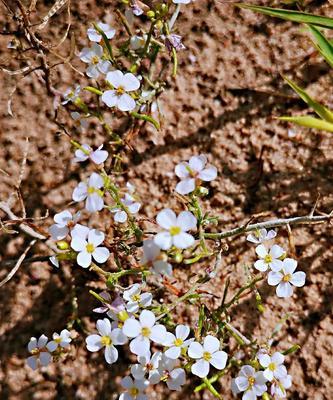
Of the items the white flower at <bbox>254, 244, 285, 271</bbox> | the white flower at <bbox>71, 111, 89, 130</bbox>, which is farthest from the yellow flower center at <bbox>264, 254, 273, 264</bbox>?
the white flower at <bbox>71, 111, 89, 130</bbox>

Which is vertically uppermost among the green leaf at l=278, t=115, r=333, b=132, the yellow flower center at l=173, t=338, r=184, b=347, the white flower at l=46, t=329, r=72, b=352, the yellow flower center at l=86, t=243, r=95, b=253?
the green leaf at l=278, t=115, r=333, b=132

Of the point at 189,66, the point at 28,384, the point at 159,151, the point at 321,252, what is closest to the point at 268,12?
the point at 189,66

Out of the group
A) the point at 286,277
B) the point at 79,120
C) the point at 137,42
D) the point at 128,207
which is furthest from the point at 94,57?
the point at 286,277

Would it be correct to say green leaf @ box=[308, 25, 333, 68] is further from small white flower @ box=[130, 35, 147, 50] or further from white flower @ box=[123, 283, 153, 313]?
white flower @ box=[123, 283, 153, 313]

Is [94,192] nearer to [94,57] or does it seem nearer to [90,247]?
[90,247]

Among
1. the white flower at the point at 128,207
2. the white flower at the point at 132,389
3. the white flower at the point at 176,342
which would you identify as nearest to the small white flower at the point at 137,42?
the white flower at the point at 128,207

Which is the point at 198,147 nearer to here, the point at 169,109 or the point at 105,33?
the point at 169,109

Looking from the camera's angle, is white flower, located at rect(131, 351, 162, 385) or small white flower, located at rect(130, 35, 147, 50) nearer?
white flower, located at rect(131, 351, 162, 385)
